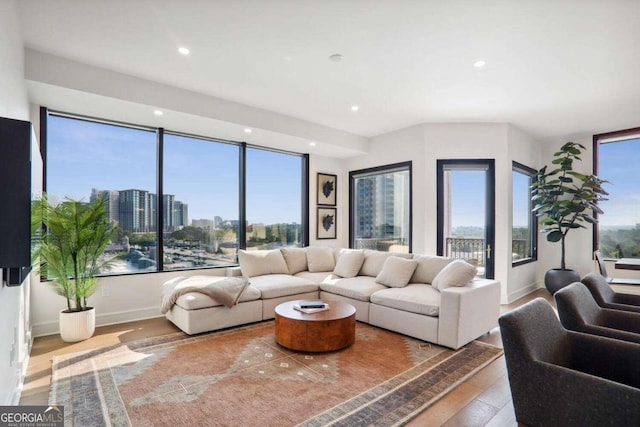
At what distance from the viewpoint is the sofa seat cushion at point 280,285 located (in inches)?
168

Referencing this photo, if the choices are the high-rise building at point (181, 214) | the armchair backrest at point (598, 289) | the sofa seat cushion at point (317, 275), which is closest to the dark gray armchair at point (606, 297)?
the armchair backrest at point (598, 289)

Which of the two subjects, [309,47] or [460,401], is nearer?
[460,401]

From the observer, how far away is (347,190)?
6789 mm

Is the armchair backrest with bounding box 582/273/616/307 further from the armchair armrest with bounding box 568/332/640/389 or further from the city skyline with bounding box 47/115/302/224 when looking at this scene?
the city skyline with bounding box 47/115/302/224

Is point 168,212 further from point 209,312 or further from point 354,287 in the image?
point 354,287

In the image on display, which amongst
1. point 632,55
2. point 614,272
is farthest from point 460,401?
point 614,272

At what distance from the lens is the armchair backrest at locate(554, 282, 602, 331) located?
214cm

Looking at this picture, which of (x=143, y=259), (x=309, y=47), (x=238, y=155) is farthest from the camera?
(x=238, y=155)

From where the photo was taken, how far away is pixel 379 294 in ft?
12.9

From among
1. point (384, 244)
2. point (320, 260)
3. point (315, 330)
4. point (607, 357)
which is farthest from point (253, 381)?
point (384, 244)

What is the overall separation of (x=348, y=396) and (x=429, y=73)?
127 inches

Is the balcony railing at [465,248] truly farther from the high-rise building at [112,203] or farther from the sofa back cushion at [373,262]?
the high-rise building at [112,203]

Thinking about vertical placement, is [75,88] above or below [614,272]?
above

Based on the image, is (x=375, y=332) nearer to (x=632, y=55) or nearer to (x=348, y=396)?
(x=348, y=396)
